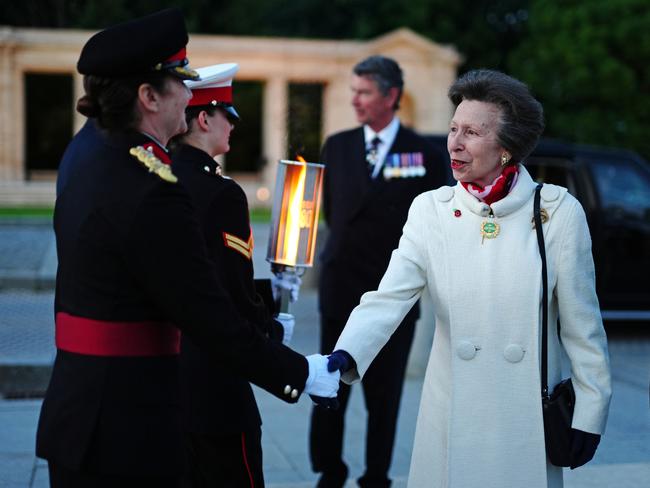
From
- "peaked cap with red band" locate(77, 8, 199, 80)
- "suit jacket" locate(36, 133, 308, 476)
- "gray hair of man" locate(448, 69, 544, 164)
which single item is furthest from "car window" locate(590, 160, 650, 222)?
"suit jacket" locate(36, 133, 308, 476)

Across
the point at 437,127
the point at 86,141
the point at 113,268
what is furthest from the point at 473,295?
the point at 437,127

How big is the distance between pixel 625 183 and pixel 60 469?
28.9 feet

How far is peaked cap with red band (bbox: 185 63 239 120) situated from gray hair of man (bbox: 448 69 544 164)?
87 centimetres

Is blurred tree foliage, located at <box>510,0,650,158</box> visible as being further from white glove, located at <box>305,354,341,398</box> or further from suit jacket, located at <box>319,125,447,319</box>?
white glove, located at <box>305,354,341,398</box>

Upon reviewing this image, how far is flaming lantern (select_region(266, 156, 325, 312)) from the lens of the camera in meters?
3.73

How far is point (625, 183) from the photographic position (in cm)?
1011

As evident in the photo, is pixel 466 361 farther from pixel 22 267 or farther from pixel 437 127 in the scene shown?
pixel 437 127

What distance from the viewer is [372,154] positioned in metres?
5.02

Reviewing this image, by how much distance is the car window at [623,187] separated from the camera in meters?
9.96

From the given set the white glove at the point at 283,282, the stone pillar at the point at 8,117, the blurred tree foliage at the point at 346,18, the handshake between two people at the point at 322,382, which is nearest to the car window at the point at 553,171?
the white glove at the point at 283,282

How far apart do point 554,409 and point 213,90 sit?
163 cm

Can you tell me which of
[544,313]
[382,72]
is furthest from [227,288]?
[382,72]

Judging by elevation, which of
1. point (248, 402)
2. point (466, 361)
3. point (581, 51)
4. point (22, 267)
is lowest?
point (22, 267)

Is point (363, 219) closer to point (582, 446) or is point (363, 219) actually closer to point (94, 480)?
point (582, 446)
